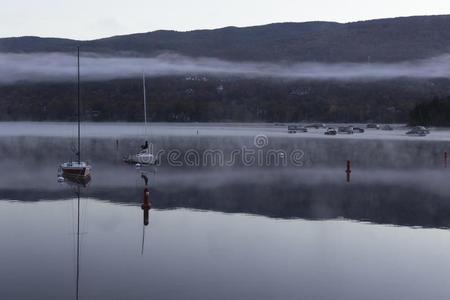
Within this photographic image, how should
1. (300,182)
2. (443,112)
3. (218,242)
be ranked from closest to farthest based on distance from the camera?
(218,242)
(300,182)
(443,112)

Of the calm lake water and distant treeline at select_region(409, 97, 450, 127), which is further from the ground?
distant treeline at select_region(409, 97, 450, 127)

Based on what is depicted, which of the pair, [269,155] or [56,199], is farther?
[269,155]

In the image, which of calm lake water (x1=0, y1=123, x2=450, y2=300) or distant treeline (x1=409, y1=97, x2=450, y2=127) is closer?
calm lake water (x1=0, y1=123, x2=450, y2=300)

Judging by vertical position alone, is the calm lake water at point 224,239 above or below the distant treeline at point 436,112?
below

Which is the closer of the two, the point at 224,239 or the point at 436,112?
the point at 224,239

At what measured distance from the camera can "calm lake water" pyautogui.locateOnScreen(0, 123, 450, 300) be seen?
66.8 ft

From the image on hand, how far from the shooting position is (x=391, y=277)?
21703mm

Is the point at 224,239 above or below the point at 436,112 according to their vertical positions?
below

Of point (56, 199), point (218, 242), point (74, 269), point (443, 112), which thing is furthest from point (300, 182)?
point (443, 112)

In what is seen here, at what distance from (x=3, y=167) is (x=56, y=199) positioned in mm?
27640

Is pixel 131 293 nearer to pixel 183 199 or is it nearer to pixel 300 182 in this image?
pixel 183 199

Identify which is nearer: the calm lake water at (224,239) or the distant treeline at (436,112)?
the calm lake water at (224,239)

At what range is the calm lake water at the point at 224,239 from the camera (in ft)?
66.8

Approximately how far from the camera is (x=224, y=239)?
27.8m
